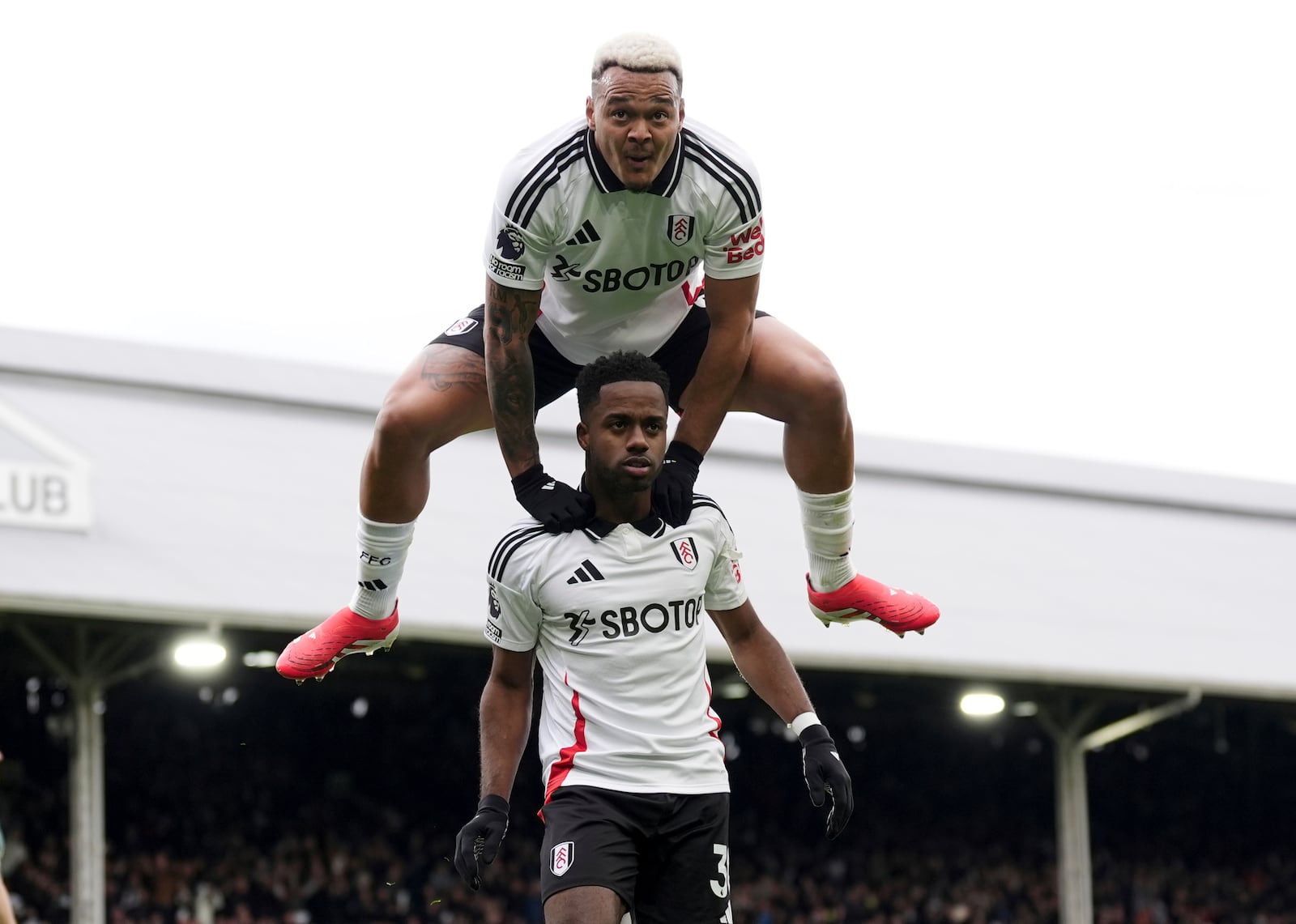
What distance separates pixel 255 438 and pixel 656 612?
36.2 ft

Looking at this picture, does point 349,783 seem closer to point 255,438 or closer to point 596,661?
point 255,438

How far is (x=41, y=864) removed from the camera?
17.1 meters

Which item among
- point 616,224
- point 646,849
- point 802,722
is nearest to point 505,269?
point 616,224

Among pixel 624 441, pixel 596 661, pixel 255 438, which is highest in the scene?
pixel 255 438

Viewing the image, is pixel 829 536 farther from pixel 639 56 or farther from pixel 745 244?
pixel 639 56

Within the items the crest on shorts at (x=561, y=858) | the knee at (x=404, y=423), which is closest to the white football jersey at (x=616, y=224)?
the knee at (x=404, y=423)

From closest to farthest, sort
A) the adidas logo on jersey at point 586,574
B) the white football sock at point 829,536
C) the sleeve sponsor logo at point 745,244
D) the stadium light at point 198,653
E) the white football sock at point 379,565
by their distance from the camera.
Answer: the adidas logo on jersey at point 586,574 → the sleeve sponsor logo at point 745,244 → the white football sock at point 379,565 → the white football sock at point 829,536 → the stadium light at point 198,653

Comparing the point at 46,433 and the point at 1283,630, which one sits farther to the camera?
the point at 1283,630

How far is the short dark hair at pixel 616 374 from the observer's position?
16.9 ft

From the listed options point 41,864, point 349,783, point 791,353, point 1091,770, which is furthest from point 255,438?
point 1091,770

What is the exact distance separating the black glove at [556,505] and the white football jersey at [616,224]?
0.53 meters

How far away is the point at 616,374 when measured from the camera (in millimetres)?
5172

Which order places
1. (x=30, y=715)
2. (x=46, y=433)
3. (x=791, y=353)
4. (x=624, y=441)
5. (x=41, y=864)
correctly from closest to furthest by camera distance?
(x=624, y=441)
(x=791, y=353)
(x=46, y=433)
(x=41, y=864)
(x=30, y=715)

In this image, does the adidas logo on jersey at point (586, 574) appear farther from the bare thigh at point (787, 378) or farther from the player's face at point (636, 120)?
the player's face at point (636, 120)
